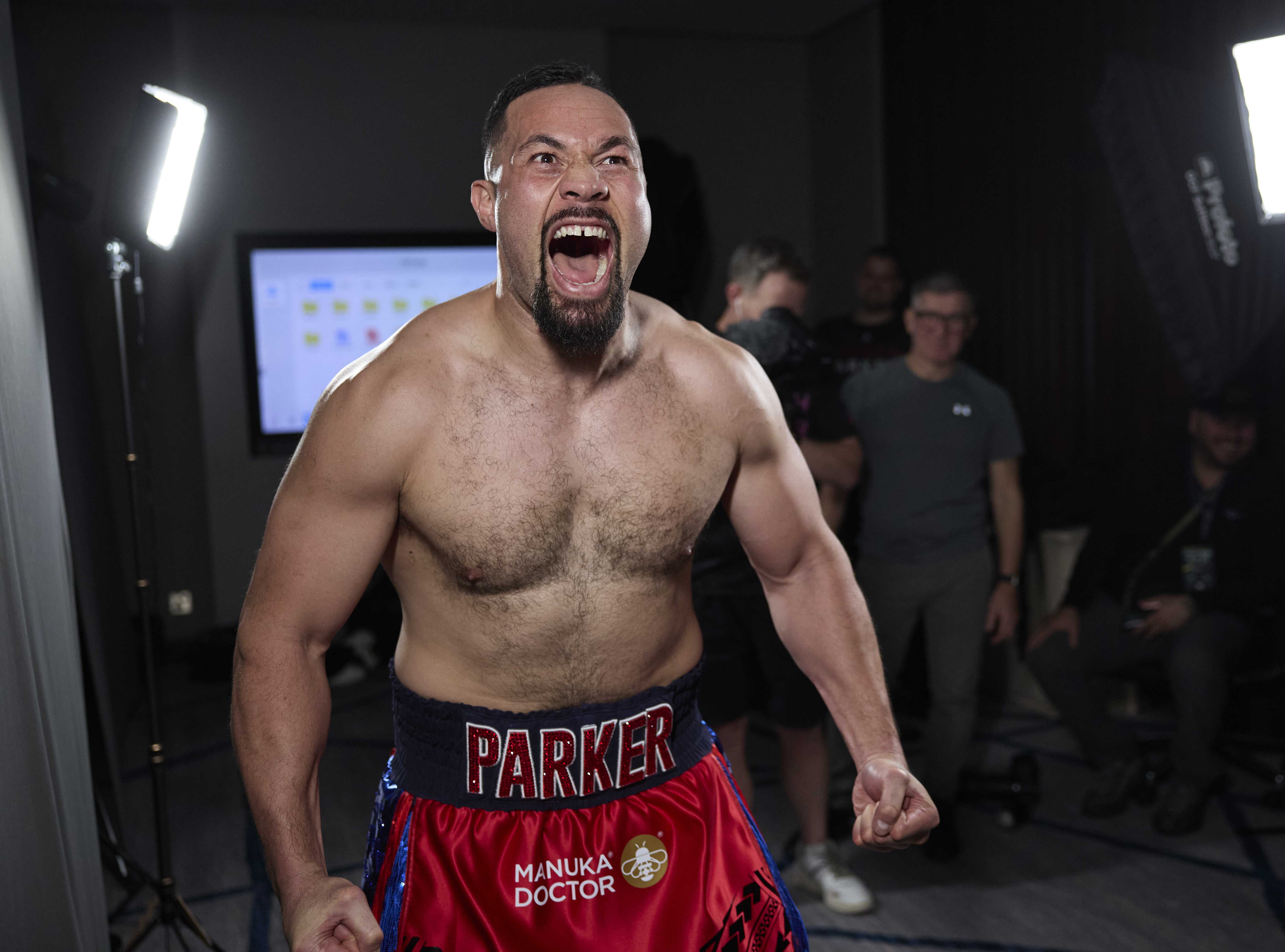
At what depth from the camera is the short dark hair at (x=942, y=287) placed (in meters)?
3.05

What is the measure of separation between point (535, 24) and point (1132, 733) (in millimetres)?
3971

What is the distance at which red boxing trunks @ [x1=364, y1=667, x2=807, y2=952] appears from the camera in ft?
4.33

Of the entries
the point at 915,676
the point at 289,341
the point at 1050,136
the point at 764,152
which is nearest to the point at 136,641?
the point at 289,341

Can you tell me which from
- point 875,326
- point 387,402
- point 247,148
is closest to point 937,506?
point 875,326

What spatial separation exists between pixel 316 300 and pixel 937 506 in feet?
10.5

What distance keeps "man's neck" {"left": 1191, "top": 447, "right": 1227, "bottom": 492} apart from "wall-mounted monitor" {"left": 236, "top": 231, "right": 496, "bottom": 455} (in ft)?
10.5

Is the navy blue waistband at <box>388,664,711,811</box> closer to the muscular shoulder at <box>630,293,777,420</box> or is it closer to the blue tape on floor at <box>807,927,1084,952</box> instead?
the muscular shoulder at <box>630,293,777,420</box>

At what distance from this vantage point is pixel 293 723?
3.93 feet

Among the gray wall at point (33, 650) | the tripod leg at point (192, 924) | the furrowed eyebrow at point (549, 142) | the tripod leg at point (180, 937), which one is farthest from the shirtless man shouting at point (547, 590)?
the tripod leg at point (180, 937)

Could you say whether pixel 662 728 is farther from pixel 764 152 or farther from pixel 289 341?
pixel 764 152

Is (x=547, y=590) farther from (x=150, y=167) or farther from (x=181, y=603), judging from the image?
(x=181, y=603)

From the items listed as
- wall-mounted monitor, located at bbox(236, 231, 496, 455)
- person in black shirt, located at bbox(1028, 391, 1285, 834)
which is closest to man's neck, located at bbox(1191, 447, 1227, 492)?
person in black shirt, located at bbox(1028, 391, 1285, 834)

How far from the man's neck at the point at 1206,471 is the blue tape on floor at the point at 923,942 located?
5.21ft

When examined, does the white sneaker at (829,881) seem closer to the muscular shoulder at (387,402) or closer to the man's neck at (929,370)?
the man's neck at (929,370)
